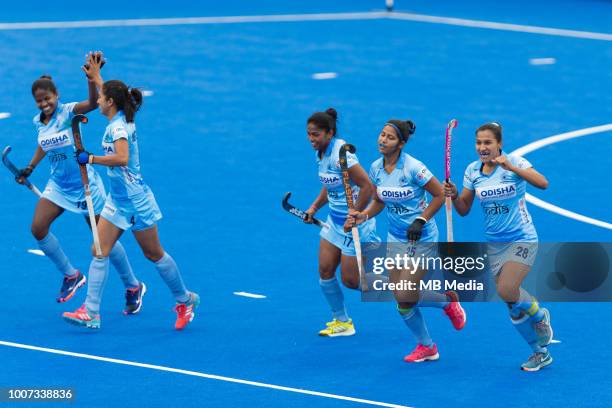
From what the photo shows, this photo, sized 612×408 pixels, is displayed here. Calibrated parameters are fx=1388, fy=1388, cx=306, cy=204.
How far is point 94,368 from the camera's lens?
41.5 feet

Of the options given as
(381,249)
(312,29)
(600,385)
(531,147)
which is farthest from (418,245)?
(312,29)

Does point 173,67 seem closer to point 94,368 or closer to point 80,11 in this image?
point 80,11

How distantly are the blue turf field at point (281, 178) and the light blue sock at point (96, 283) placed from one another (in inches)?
13.2

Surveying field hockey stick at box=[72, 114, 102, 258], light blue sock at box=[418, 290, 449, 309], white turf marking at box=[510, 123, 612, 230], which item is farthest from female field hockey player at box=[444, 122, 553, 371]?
white turf marking at box=[510, 123, 612, 230]

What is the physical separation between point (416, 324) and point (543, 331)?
1148 mm

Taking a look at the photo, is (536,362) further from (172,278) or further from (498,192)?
(172,278)

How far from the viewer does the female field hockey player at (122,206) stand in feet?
44.1

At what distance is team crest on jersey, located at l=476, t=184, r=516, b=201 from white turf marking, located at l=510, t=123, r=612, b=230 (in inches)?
189

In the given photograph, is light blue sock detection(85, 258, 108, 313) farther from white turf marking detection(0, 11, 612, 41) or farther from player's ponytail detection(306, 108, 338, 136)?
white turf marking detection(0, 11, 612, 41)

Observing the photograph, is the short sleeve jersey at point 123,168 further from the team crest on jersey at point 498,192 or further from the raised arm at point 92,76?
the team crest on jersey at point 498,192

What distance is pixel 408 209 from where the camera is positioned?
1275cm

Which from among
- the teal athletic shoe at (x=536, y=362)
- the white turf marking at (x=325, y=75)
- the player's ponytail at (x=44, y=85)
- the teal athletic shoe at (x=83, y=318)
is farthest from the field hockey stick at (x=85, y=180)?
the white turf marking at (x=325, y=75)

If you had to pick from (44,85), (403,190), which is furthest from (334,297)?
(44,85)

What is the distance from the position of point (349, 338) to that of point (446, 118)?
8908mm
